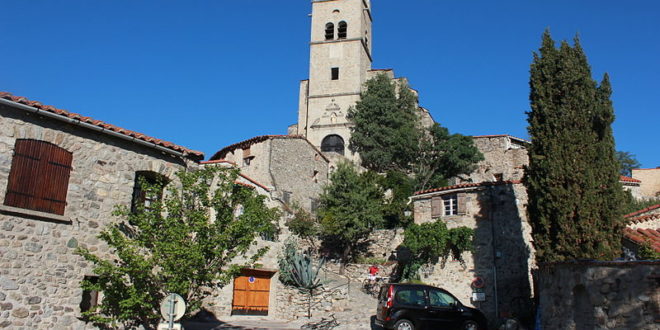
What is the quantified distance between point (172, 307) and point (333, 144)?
96.2ft

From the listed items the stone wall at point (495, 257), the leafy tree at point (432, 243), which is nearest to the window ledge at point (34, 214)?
the leafy tree at point (432, 243)

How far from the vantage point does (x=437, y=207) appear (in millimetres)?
23484

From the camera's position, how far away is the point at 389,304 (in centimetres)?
1495

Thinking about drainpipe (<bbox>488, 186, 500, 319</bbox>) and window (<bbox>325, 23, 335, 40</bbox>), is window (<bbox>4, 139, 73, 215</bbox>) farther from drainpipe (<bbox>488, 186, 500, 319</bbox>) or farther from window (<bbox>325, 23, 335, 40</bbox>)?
window (<bbox>325, 23, 335, 40</bbox>)

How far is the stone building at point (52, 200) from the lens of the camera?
11.1 m

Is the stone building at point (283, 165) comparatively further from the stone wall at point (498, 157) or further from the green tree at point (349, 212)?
the stone wall at point (498, 157)

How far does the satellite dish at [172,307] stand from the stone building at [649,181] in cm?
4053

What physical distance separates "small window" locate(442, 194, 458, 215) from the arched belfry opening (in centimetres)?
1611

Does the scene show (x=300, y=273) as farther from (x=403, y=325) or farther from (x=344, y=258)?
(x=403, y=325)

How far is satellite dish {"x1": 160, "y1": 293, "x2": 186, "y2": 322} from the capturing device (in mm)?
10531

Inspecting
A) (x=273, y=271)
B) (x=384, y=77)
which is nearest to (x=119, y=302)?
(x=273, y=271)

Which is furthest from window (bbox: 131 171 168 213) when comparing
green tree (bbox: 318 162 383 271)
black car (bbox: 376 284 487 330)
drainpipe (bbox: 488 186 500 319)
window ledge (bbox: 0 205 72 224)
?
drainpipe (bbox: 488 186 500 319)

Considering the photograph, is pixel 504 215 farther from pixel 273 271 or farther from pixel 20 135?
pixel 20 135

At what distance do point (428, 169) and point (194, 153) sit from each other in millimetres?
22987
